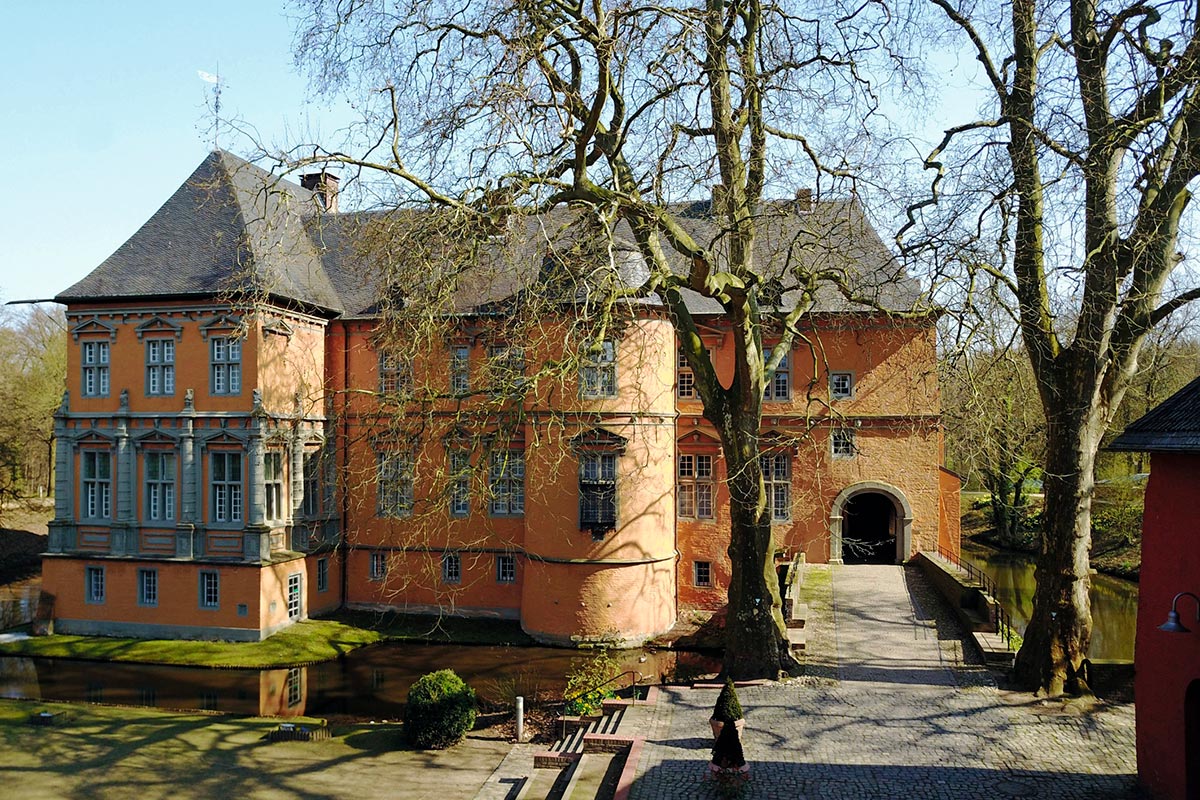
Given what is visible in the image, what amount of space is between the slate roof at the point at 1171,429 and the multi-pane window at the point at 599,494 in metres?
13.7

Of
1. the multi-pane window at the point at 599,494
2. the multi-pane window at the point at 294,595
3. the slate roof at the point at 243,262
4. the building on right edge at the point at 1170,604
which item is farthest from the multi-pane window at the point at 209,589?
the building on right edge at the point at 1170,604

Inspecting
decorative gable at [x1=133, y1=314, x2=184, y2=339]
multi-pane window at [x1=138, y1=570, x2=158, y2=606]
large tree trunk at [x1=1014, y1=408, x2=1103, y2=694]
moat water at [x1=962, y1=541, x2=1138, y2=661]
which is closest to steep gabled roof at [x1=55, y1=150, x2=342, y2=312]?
decorative gable at [x1=133, y1=314, x2=184, y2=339]

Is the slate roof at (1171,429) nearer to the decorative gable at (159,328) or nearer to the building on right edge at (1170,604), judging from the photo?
the building on right edge at (1170,604)

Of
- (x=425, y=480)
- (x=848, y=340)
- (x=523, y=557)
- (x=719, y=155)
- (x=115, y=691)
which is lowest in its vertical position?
(x=115, y=691)

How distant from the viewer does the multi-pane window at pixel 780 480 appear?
25.7 m

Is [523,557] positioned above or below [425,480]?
below

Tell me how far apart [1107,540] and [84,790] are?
36154mm

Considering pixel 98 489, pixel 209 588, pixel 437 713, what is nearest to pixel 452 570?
pixel 209 588

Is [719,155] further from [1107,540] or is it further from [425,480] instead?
[1107,540]

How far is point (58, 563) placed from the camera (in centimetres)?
2375

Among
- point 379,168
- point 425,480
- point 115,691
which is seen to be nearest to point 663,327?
point 425,480

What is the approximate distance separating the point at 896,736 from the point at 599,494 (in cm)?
1140

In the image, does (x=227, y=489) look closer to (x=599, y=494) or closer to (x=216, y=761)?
(x=599, y=494)

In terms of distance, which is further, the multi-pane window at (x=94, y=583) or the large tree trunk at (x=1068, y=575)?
the multi-pane window at (x=94, y=583)
